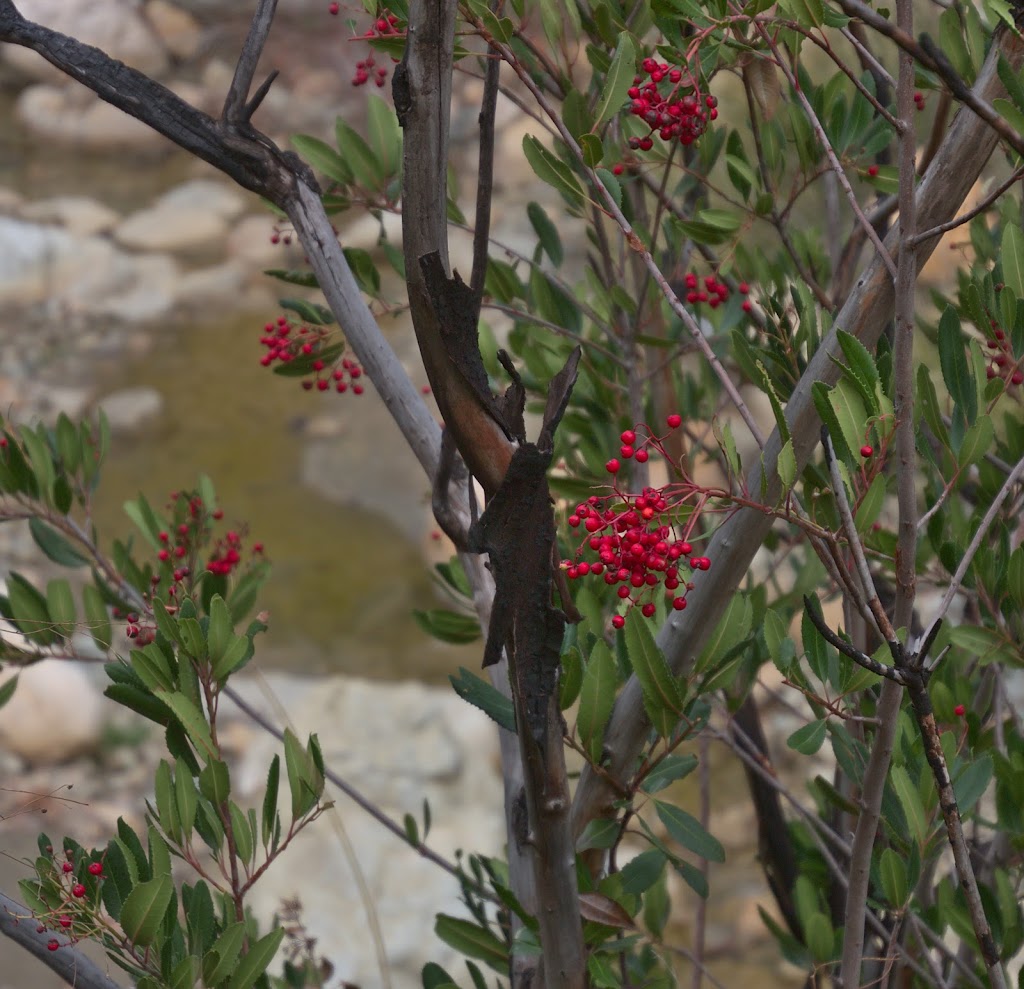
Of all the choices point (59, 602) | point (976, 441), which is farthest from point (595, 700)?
point (59, 602)

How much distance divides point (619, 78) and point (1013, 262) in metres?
0.32

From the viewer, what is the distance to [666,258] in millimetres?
1409

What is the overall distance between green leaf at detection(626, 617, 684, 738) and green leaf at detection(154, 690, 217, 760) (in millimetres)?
294

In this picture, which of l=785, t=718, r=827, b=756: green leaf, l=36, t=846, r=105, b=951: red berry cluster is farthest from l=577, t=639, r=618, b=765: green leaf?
l=36, t=846, r=105, b=951: red berry cluster

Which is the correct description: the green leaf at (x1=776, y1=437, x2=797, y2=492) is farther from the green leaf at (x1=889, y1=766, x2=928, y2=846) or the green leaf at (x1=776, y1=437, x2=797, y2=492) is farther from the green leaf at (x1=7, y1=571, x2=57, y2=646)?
the green leaf at (x1=7, y1=571, x2=57, y2=646)

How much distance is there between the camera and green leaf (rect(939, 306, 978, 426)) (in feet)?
2.79

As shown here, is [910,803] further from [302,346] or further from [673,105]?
[302,346]

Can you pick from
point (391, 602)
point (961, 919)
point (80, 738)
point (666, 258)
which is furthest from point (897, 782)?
point (391, 602)

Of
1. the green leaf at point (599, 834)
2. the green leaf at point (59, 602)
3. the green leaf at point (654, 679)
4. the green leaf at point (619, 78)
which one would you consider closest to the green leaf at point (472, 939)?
the green leaf at point (599, 834)

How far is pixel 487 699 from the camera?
89 centimetres

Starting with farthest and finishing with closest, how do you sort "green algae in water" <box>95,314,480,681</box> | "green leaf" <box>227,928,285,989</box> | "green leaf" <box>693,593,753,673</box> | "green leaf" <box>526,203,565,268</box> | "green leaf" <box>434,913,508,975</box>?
"green algae in water" <box>95,314,480,681</box>, "green leaf" <box>526,203,565,268</box>, "green leaf" <box>434,913,508,975</box>, "green leaf" <box>693,593,753,673</box>, "green leaf" <box>227,928,285,989</box>

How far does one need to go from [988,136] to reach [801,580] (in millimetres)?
658

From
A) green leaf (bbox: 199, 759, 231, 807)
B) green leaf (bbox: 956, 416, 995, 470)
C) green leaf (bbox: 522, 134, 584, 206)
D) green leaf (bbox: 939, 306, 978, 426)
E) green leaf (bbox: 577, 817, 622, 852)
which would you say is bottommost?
green leaf (bbox: 199, 759, 231, 807)

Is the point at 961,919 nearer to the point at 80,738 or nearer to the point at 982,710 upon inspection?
the point at 982,710
